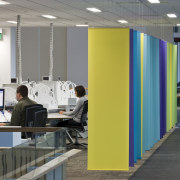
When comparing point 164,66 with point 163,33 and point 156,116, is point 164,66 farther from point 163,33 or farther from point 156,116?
point 163,33

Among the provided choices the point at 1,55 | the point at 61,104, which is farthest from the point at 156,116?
the point at 1,55

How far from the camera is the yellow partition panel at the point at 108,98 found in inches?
327

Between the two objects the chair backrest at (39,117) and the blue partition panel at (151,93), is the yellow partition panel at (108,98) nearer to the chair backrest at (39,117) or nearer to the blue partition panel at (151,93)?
the chair backrest at (39,117)

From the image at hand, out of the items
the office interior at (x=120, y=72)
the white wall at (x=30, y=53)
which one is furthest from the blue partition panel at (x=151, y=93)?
the white wall at (x=30, y=53)

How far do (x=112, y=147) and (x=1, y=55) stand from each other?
44.7 feet

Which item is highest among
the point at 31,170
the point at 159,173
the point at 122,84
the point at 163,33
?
the point at 163,33

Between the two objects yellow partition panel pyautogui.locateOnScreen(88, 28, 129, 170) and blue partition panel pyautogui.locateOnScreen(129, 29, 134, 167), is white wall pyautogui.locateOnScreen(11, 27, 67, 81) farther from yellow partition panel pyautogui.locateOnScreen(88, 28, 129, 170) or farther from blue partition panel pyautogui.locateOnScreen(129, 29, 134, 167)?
yellow partition panel pyautogui.locateOnScreen(88, 28, 129, 170)

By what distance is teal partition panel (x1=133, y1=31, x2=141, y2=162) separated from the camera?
8.93m

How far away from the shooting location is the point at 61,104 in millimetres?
14055

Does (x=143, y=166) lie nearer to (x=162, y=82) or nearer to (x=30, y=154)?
(x=162, y=82)

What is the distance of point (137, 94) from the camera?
952 centimetres

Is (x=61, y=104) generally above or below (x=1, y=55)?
→ below

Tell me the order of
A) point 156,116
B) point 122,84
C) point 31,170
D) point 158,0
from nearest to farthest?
point 31,170 → point 122,84 → point 156,116 → point 158,0

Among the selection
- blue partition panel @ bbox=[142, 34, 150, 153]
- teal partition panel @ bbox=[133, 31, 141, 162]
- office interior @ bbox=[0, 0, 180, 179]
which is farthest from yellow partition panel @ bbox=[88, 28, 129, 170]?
blue partition panel @ bbox=[142, 34, 150, 153]
